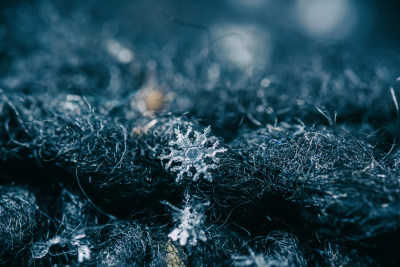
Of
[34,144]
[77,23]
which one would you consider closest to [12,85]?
[34,144]

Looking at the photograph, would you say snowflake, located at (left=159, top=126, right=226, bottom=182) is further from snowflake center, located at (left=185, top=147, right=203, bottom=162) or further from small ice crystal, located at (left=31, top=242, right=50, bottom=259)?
small ice crystal, located at (left=31, top=242, right=50, bottom=259)

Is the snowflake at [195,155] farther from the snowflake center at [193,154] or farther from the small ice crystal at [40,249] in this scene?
the small ice crystal at [40,249]

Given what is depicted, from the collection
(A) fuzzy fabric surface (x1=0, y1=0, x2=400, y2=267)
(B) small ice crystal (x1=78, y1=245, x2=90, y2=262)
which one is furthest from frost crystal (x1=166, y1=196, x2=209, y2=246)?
(B) small ice crystal (x1=78, y1=245, x2=90, y2=262)

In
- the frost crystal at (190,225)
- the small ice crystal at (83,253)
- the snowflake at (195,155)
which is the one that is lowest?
the small ice crystal at (83,253)

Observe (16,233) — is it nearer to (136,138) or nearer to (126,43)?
(136,138)

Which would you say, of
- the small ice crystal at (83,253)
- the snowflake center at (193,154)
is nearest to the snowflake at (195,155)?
the snowflake center at (193,154)

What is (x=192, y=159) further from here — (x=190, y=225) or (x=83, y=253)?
(x=83, y=253)

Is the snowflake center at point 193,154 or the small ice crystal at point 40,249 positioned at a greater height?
the snowflake center at point 193,154
